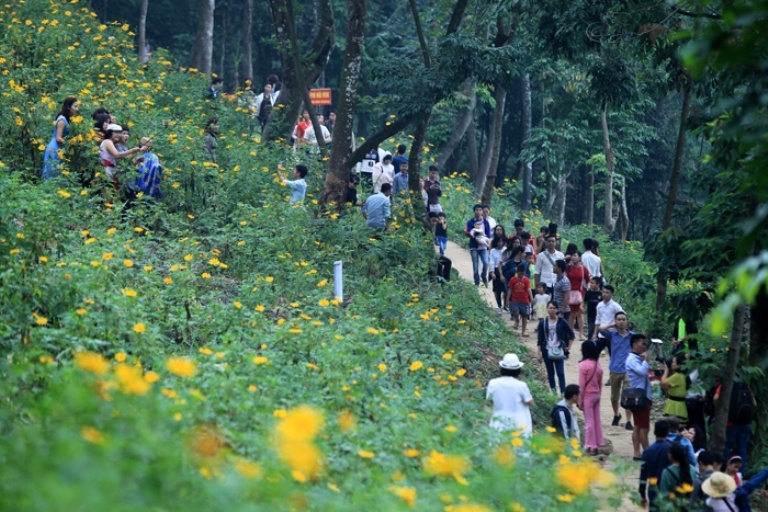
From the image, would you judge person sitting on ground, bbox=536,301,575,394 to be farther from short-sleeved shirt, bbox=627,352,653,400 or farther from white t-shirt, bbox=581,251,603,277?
white t-shirt, bbox=581,251,603,277

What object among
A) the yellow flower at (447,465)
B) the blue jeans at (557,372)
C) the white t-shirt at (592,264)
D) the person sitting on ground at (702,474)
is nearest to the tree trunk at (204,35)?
the white t-shirt at (592,264)

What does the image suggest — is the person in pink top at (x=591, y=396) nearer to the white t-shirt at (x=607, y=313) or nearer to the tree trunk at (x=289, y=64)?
the white t-shirt at (x=607, y=313)

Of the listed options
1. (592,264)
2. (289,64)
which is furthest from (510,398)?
(289,64)

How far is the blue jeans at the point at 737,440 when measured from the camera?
11.6 m

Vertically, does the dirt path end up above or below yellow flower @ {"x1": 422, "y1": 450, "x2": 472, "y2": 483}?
below

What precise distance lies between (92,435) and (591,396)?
8459 mm

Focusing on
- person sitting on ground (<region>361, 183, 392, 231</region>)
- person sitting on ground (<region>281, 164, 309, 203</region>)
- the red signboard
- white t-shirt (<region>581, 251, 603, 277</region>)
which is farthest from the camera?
the red signboard

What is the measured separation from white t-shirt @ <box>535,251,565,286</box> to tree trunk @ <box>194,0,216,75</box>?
970 centimetres

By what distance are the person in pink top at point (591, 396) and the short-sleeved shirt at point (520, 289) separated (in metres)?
4.73

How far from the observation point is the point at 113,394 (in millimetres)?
4930

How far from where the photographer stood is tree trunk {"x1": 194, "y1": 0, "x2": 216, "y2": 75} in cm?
2327

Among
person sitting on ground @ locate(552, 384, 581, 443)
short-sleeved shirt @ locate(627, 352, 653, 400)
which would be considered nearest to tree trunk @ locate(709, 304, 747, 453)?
short-sleeved shirt @ locate(627, 352, 653, 400)

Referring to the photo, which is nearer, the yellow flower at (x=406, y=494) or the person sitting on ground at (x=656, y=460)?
the yellow flower at (x=406, y=494)

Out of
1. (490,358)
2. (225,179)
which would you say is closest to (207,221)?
(225,179)
